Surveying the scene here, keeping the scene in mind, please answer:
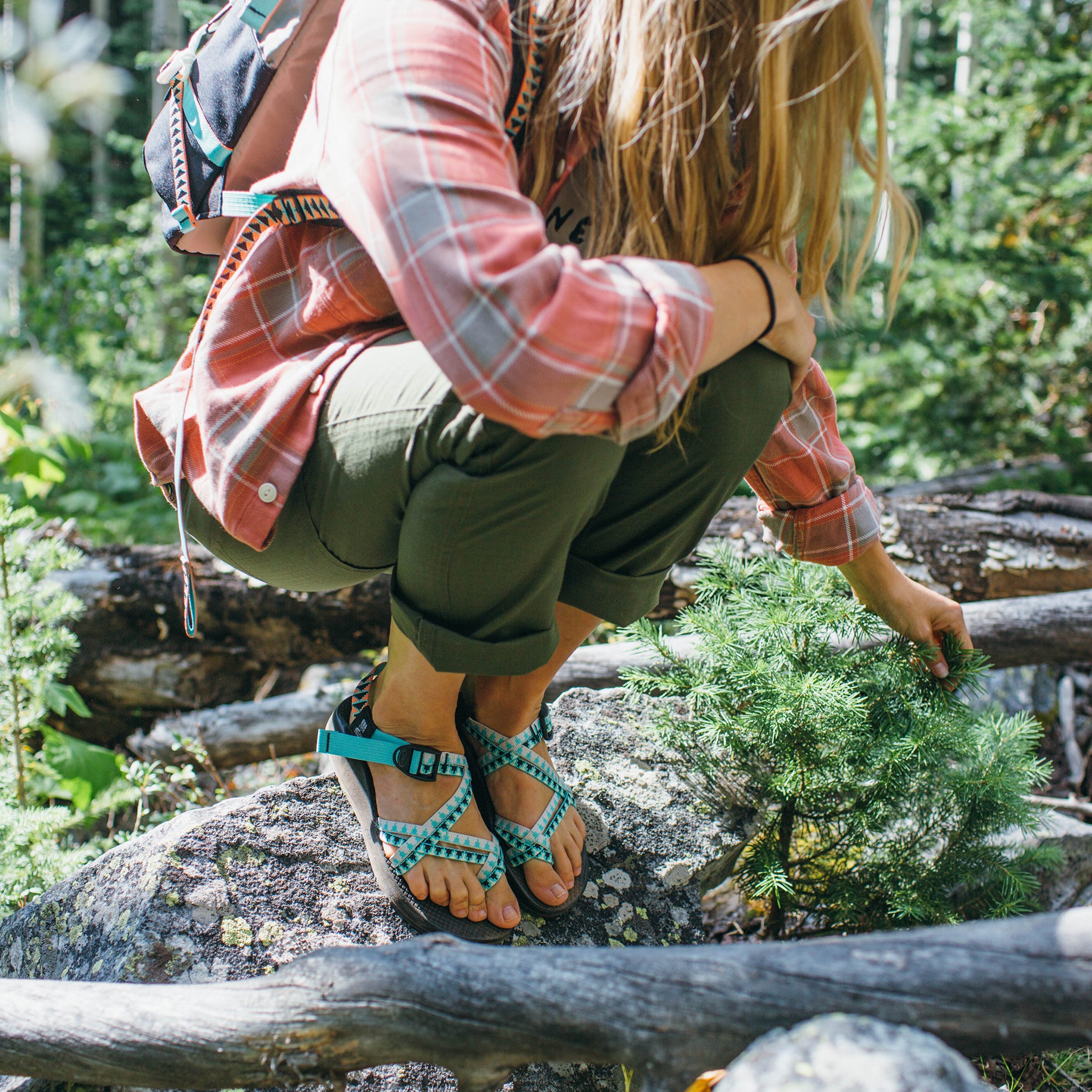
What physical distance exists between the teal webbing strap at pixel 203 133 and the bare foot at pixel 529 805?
3.03 feet

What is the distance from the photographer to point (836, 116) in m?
1.13

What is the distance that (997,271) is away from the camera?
14.6 feet

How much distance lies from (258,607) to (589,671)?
1174 mm

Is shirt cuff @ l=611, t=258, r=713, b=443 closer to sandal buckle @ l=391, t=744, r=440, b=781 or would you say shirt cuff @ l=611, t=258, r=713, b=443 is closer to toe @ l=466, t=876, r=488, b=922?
sandal buckle @ l=391, t=744, r=440, b=781

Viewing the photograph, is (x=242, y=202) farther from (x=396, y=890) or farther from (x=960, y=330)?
(x=960, y=330)

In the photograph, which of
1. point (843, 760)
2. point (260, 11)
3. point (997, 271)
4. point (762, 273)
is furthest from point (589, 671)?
point (997, 271)

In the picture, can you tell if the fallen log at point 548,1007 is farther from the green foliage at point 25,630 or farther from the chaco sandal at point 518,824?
the green foliage at point 25,630

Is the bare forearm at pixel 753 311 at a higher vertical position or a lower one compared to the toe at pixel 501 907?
higher

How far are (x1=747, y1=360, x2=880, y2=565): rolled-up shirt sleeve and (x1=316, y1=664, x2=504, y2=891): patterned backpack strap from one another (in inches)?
29.4

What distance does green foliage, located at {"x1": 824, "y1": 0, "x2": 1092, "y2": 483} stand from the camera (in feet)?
14.8

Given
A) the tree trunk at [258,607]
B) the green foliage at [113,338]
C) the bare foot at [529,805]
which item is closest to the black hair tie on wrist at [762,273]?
Answer: the bare foot at [529,805]

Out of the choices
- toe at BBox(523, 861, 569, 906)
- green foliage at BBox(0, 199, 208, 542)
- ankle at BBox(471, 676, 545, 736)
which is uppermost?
ankle at BBox(471, 676, 545, 736)

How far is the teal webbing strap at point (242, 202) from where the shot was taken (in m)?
1.21

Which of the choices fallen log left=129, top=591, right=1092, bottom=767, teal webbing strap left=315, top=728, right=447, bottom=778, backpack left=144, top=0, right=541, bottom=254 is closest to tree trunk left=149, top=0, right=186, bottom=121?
fallen log left=129, top=591, right=1092, bottom=767
